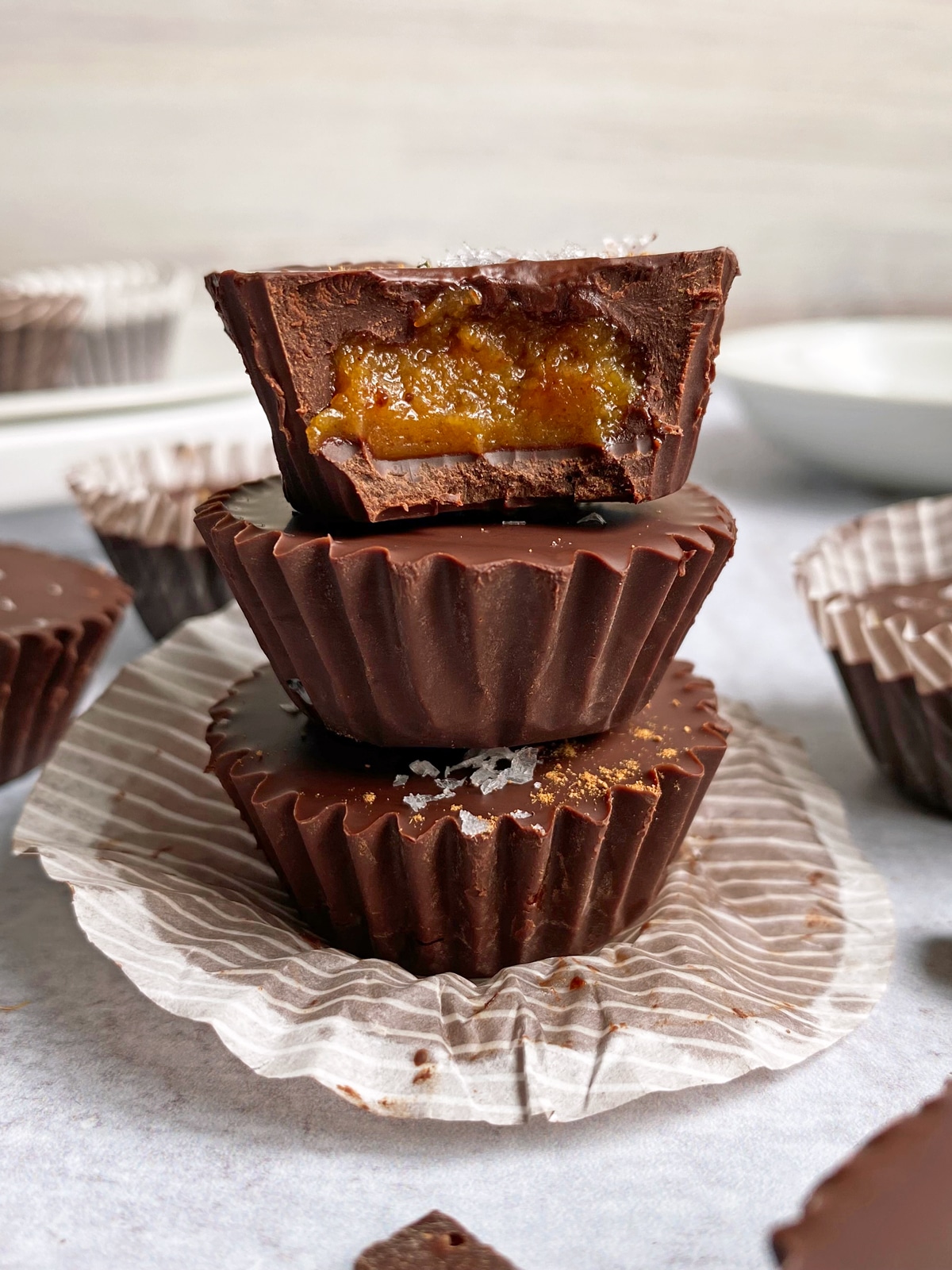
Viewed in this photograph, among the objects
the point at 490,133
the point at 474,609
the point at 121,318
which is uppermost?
the point at 490,133

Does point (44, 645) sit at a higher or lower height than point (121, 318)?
lower

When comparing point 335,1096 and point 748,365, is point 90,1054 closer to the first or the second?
point 335,1096

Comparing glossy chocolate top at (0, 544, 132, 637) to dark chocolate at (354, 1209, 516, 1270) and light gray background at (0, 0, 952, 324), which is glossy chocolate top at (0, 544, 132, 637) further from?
light gray background at (0, 0, 952, 324)

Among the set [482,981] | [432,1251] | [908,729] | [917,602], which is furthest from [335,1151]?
[917,602]

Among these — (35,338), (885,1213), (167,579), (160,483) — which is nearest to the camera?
(885,1213)

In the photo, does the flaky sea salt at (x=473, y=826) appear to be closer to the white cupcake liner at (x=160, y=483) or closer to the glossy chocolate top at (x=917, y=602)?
the glossy chocolate top at (x=917, y=602)

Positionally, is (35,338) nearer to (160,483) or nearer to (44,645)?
(160,483)

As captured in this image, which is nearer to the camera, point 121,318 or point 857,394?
point 857,394

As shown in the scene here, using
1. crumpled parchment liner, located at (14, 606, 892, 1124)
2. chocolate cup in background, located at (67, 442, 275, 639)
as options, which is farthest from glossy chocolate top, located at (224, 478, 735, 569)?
chocolate cup in background, located at (67, 442, 275, 639)

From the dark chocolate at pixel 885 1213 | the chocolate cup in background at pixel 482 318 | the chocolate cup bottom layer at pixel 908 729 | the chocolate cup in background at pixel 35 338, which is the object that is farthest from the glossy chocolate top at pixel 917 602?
the chocolate cup in background at pixel 35 338
